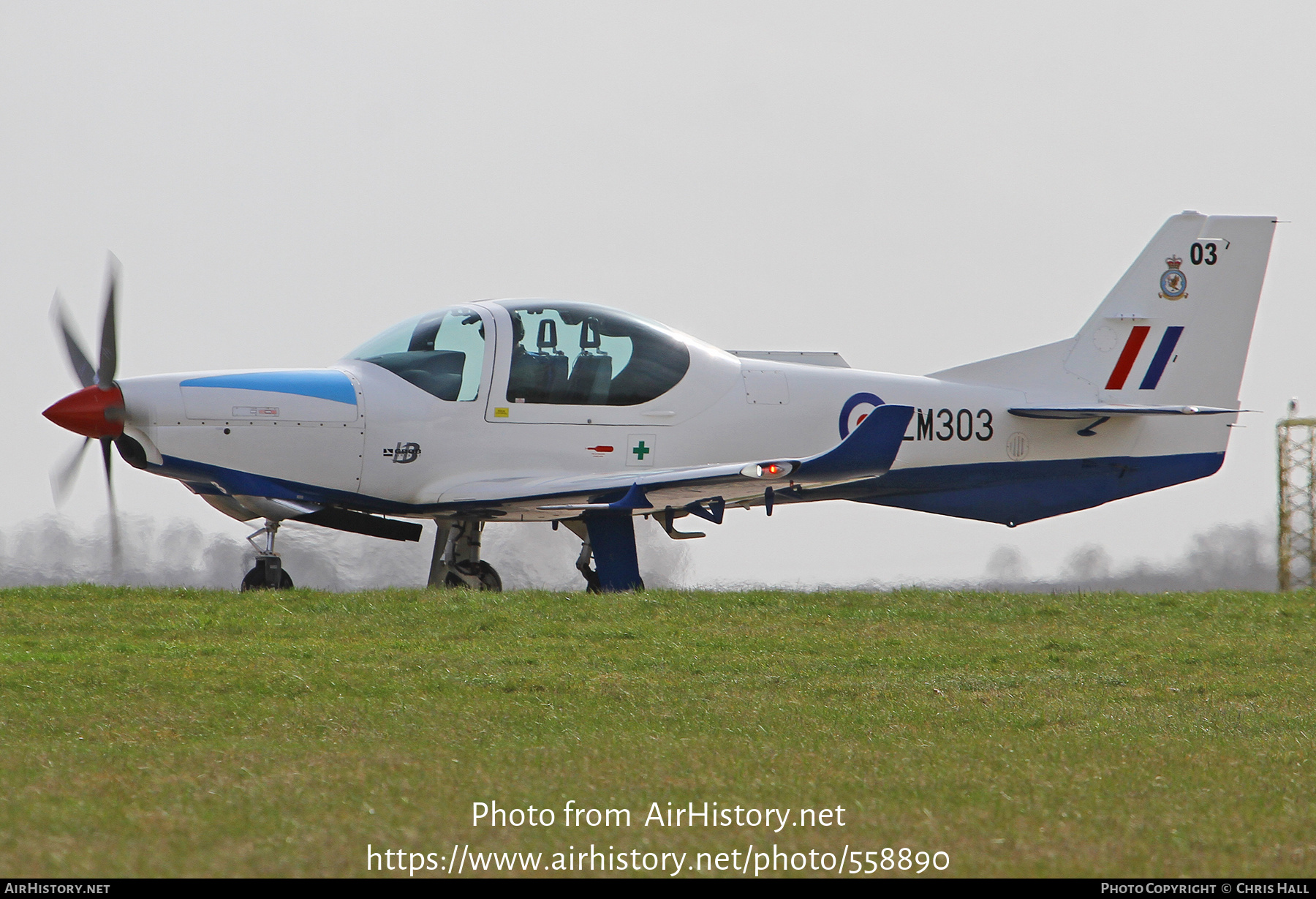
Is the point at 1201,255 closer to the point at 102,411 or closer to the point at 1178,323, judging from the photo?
the point at 1178,323

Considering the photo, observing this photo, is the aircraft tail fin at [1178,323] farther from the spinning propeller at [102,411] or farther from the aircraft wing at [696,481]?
the spinning propeller at [102,411]

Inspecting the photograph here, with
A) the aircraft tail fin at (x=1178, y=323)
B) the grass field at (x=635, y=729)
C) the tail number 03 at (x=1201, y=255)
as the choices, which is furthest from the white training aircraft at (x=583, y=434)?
the tail number 03 at (x=1201, y=255)

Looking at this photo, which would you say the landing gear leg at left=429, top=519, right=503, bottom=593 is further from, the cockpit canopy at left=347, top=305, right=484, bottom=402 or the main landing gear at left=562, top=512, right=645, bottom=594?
the cockpit canopy at left=347, top=305, right=484, bottom=402

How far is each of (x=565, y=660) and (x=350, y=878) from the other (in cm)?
475

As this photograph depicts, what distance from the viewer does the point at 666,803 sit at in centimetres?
466

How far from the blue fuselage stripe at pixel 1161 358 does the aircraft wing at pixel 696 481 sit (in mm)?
5138

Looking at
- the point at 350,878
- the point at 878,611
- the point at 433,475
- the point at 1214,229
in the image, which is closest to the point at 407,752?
the point at 350,878

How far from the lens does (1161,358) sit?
15.8m

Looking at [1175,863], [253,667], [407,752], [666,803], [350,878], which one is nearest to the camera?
[350,878]

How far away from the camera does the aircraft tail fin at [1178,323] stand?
51.6ft

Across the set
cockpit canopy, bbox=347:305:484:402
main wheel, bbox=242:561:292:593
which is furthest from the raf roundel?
main wheel, bbox=242:561:292:593

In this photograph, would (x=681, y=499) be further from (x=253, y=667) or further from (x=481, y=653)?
(x=253, y=667)

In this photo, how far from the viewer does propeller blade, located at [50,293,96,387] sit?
40.8 ft

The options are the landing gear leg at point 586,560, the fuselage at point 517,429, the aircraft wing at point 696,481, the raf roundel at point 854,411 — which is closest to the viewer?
the aircraft wing at point 696,481
